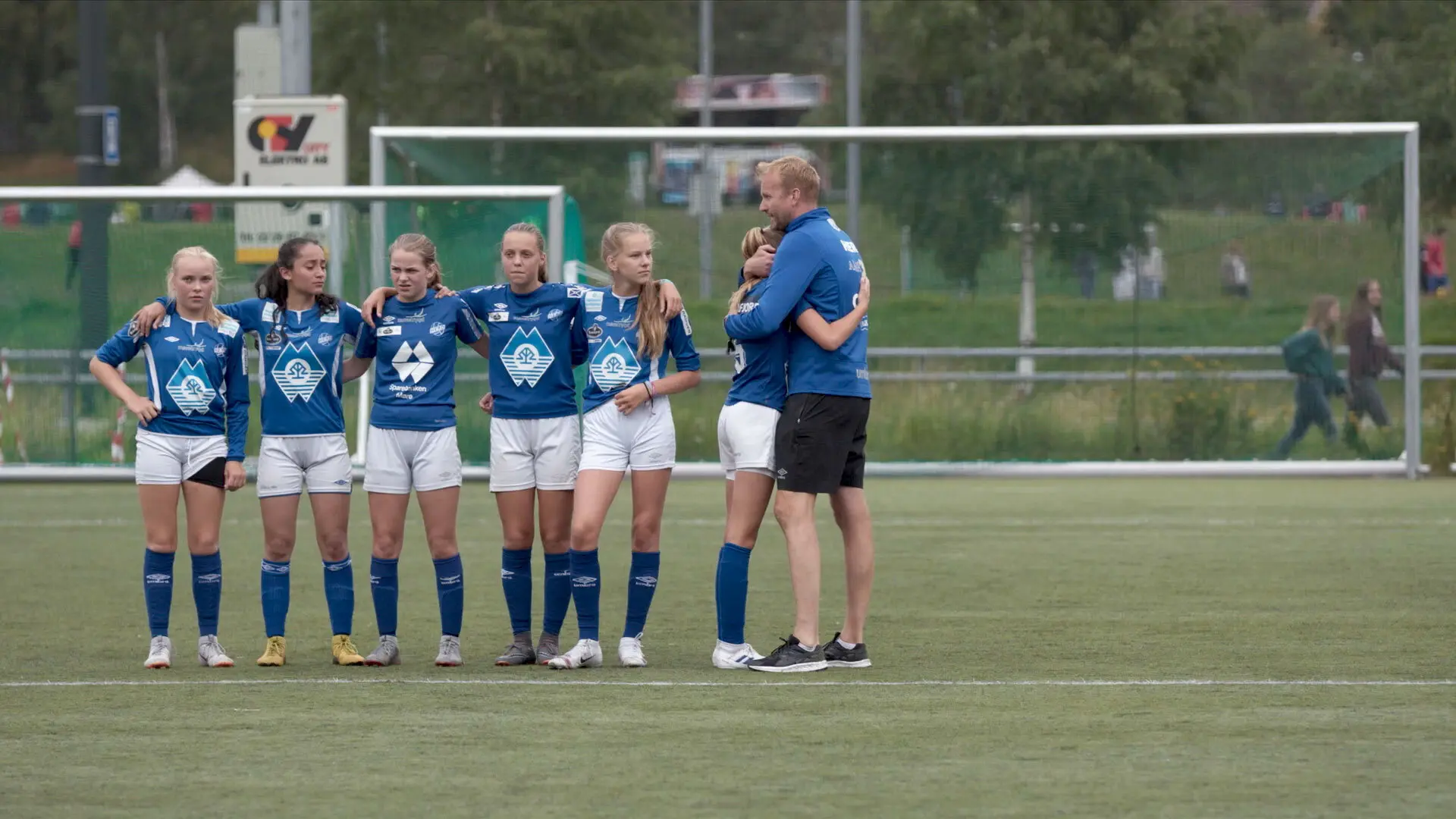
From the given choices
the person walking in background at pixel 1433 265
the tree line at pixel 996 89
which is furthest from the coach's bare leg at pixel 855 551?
the person walking in background at pixel 1433 265

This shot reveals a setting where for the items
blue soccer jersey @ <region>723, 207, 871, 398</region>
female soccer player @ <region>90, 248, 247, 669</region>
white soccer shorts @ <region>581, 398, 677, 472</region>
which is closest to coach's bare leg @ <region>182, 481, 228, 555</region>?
female soccer player @ <region>90, 248, 247, 669</region>

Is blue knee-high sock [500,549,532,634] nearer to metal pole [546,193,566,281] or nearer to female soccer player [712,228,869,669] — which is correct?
female soccer player [712,228,869,669]

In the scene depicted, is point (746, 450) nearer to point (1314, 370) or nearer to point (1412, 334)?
point (1314, 370)

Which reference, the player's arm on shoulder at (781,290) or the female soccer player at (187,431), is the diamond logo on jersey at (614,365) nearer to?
the player's arm on shoulder at (781,290)

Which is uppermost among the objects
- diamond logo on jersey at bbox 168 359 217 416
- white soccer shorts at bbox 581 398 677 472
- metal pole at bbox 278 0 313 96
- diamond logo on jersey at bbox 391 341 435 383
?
metal pole at bbox 278 0 313 96

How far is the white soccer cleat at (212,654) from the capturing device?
7684 mm

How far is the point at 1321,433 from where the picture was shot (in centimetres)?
1608

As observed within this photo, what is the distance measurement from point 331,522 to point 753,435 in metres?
1.57

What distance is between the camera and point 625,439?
24.8 ft

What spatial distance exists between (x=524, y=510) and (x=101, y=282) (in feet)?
29.6

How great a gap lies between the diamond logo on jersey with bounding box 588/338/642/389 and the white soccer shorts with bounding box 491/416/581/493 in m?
0.23

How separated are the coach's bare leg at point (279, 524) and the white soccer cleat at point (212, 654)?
361mm

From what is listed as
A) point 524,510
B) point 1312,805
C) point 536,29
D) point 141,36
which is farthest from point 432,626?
point 141,36

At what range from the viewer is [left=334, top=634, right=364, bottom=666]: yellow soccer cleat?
7750mm
